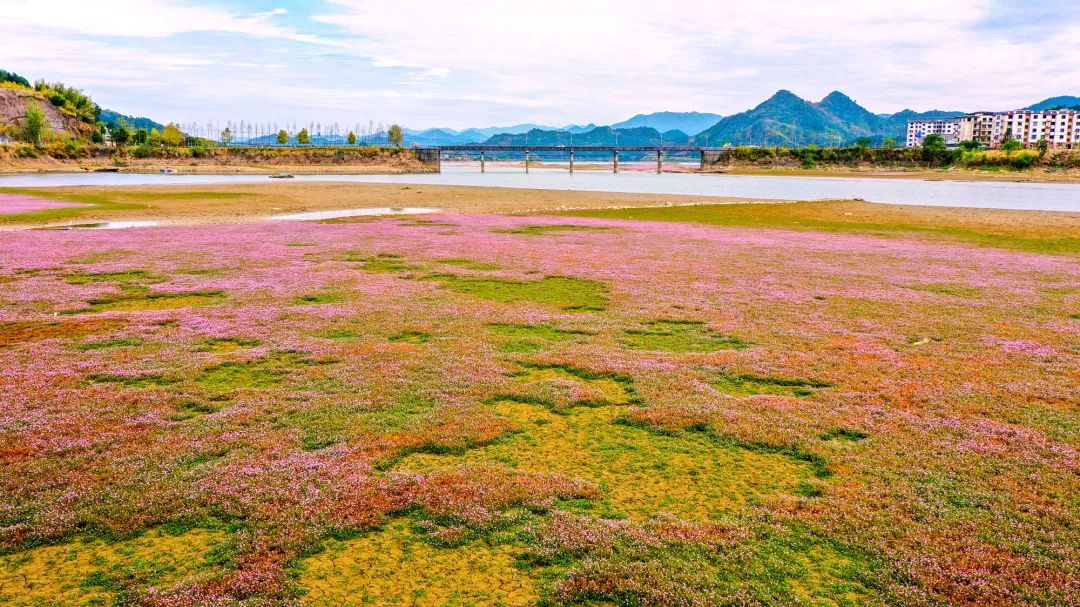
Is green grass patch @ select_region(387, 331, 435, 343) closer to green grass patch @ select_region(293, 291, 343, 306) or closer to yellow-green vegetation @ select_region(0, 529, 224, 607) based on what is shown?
green grass patch @ select_region(293, 291, 343, 306)

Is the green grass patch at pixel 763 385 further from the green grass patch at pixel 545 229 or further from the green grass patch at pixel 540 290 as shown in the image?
the green grass patch at pixel 545 229

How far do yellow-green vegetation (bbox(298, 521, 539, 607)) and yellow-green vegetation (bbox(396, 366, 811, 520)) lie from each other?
171cm

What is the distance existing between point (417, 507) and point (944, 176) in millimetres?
205910

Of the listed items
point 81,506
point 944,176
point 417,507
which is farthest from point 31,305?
point 944,176

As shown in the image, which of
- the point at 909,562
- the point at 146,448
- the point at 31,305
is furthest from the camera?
the point at 31,305

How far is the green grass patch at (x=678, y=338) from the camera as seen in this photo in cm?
1577

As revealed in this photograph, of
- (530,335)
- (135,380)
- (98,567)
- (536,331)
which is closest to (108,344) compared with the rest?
(135,380)

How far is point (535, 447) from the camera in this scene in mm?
10219

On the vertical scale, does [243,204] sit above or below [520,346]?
above

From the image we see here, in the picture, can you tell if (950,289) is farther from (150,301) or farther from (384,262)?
(150,301)

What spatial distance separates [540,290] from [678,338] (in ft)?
23.1

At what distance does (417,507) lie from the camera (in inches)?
328

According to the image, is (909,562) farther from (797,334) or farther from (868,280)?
(868,280)

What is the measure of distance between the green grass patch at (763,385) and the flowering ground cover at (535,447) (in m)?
0.08
